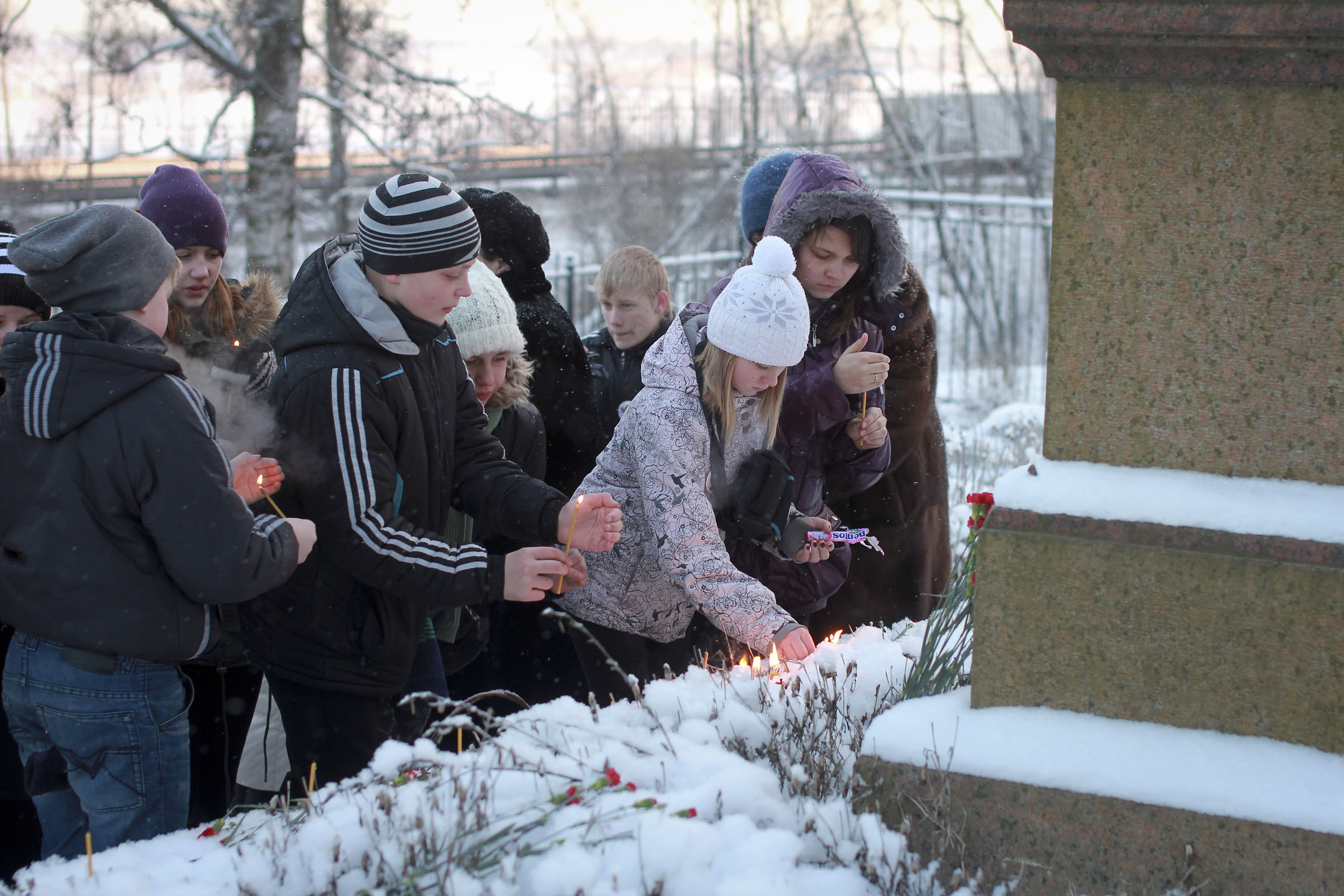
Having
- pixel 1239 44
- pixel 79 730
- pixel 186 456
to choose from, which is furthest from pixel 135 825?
pixel 1239 44

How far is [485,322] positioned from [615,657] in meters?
1.04

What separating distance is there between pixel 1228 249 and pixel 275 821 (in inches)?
80.8

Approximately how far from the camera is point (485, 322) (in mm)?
3258

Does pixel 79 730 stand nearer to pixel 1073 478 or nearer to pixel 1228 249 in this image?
pixel 1073 478

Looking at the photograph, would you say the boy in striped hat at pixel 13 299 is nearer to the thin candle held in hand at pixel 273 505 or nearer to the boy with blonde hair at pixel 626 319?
the thin candle held in hand at pixel 273 505

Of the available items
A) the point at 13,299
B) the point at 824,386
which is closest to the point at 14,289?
the point at 13,299

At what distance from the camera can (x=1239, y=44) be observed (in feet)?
6.21

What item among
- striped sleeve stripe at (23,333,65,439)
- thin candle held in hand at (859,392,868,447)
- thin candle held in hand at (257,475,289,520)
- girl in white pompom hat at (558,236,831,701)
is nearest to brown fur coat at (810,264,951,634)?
thin candle held in hand at (859,392,868,447)

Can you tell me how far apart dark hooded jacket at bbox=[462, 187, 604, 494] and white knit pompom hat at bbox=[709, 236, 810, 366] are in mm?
1082

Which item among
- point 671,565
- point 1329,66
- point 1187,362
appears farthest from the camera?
point 671,565

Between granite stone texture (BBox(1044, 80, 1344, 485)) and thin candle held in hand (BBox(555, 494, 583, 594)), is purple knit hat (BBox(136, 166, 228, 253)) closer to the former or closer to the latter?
thin candle held in hand (BBox(555, 494, 583, 594))

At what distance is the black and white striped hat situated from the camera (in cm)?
261

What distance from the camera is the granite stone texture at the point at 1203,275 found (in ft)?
6.40

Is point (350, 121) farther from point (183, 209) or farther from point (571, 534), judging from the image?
point (571, 534)
